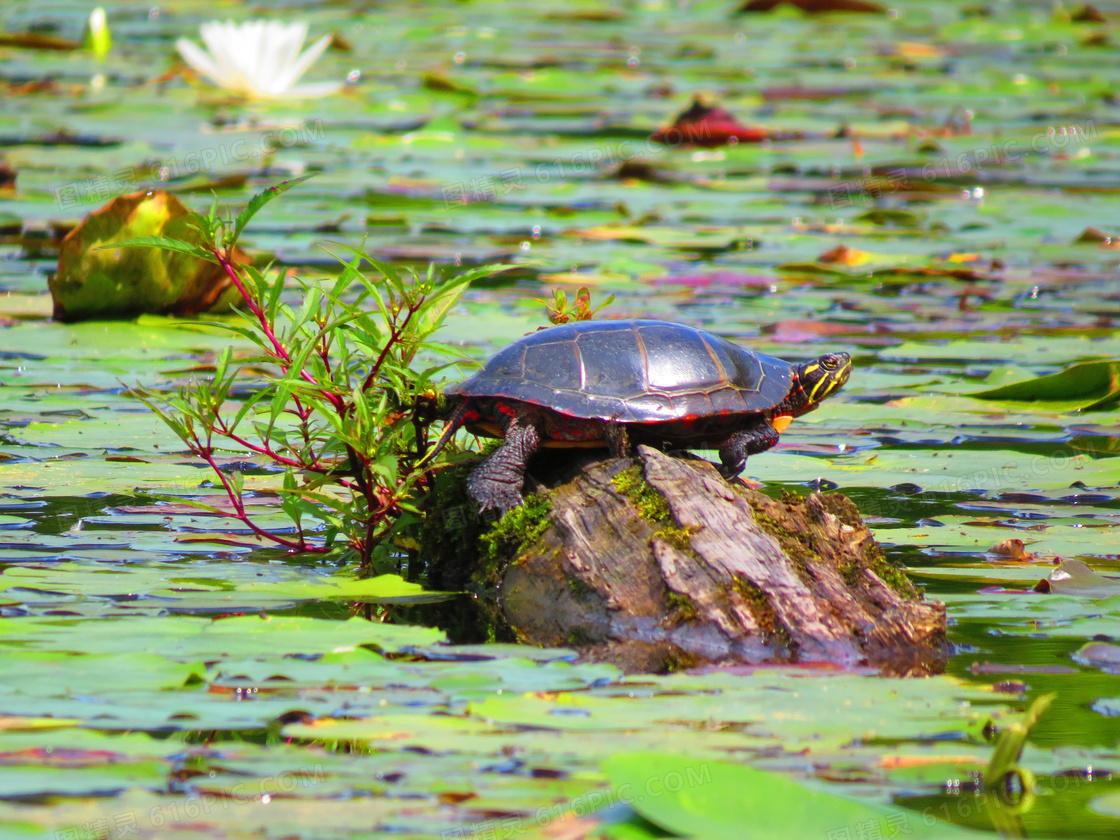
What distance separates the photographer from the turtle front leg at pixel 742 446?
3678mm

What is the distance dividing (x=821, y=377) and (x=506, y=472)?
3.60 feet

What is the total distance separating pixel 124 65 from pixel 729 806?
13.9 m

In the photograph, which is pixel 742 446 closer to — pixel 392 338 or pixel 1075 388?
pixel 392 338

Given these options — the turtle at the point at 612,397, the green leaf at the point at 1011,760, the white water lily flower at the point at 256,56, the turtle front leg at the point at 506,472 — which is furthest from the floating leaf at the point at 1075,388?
the white water lily flower at the point at 256,56

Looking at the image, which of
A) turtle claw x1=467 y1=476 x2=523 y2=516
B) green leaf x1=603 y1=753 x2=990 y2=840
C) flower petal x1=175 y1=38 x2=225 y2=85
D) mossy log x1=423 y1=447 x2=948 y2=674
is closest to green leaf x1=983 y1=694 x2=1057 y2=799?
green leaf x1=603 y1=753 x2=990 y2=840

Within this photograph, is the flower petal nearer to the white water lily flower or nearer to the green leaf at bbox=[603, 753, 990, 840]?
the white water lily flower

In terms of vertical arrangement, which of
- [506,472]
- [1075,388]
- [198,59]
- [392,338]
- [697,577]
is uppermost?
[198,59]

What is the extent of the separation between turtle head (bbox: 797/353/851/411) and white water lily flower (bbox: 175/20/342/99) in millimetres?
7427

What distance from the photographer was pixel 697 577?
304cm

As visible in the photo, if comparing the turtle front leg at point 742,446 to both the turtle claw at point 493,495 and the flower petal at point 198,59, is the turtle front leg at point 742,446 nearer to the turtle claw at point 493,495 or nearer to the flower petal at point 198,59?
the turtle claw at point 493,495

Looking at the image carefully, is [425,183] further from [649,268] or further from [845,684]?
[845,684]

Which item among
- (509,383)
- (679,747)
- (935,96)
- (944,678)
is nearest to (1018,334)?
(509,383)

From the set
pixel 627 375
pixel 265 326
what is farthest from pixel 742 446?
pixel 265 326

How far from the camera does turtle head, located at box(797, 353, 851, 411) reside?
398 centimetres
